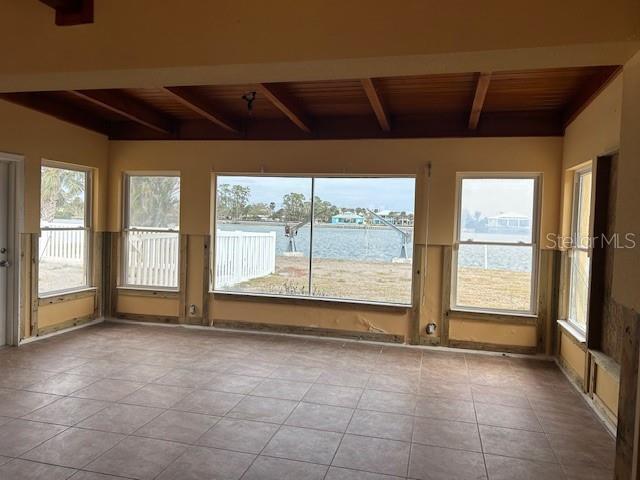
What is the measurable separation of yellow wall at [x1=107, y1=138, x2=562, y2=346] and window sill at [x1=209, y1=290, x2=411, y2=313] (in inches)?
2.0

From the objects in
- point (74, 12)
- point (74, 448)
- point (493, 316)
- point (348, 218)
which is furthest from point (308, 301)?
point (74, 12)

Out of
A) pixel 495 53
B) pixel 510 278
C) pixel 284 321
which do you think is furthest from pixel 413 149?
pixel 495 53

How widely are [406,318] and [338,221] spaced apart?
1455 millimetres

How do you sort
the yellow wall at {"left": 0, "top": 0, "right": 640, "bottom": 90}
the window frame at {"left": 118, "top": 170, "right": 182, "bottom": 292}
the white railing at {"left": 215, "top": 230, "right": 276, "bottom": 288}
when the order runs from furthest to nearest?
the window frame at {"left": 118, "top": 170, "right": 182, "bottom": 292}
the white railing at {"left": 215, "top": 230, "right": 276, "bottom": 288}
the yellow wall at {"left": 0, "top": 0, "right": 640, "bottom": 90}

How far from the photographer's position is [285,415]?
3436 mm

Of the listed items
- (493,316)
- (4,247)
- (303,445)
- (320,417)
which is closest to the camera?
(303,445)

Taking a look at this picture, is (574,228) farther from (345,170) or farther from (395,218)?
(345,170)

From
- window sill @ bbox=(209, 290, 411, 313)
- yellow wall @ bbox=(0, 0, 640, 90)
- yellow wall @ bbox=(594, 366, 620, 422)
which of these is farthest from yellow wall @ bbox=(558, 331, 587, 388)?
yellow wall @ bbox=(0, 0, 640, 90)

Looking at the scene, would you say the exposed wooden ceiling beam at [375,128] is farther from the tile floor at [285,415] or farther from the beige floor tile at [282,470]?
the beige floor tile at [282,470]

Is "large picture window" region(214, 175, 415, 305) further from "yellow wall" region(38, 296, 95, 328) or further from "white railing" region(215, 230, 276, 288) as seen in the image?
"yellow wall" region(38, 296, 95, 328)

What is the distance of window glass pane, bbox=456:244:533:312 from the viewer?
5238 millimetres

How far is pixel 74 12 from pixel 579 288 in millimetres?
4720

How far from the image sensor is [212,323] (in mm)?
6109

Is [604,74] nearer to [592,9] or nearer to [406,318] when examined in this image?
[592,9]
